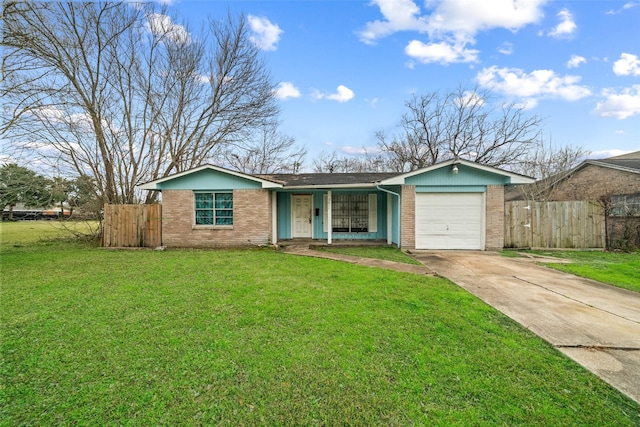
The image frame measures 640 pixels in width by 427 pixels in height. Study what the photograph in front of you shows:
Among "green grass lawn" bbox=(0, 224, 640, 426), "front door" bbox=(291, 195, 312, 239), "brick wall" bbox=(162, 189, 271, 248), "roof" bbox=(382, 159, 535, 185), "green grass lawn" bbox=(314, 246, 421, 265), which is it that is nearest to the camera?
"green grass lawn" bbox=(0, 224, 640, 426)

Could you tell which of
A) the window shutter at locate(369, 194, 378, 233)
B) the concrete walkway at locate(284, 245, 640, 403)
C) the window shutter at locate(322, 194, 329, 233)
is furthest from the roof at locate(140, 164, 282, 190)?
the concrete walkway at locate(284, 245, 640, 403)

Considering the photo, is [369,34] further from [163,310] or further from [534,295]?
[163,310]

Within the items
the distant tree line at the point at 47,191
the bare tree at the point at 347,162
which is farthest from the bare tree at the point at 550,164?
the distant tree line at the point at 47,191

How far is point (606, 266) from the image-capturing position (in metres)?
7.34

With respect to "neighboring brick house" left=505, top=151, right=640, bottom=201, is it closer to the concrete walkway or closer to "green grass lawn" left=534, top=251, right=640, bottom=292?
"green grass lawn" left=534, top=251, right=640, bottom=292

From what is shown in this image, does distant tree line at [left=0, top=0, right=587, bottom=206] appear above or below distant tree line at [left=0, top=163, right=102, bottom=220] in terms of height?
above

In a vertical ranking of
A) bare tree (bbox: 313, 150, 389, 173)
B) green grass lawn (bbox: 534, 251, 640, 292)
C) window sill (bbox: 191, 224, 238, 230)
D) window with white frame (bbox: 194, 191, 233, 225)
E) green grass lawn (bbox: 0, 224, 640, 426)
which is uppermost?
bare tree (bbox: 313, 150, 389, 173)

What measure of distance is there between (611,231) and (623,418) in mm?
11685

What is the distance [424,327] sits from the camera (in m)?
3.64

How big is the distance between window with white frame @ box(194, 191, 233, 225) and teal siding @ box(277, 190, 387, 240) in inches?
94.7

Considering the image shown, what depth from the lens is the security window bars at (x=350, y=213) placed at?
12.5 m

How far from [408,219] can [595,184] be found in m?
12.8

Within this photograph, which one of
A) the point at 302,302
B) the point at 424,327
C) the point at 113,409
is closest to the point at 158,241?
the point at 302,302

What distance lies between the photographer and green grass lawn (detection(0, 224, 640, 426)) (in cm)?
217
